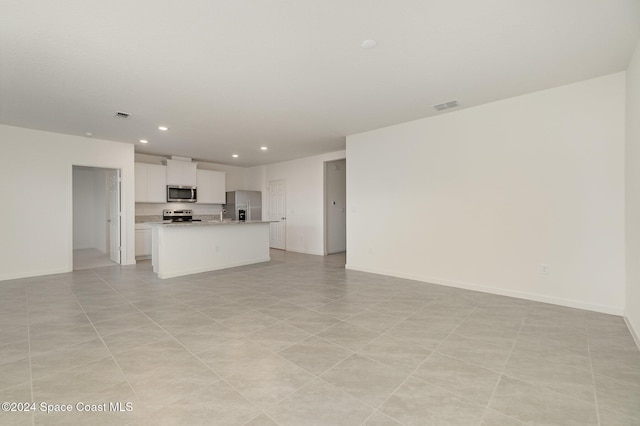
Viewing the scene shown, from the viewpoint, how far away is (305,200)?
328 inches

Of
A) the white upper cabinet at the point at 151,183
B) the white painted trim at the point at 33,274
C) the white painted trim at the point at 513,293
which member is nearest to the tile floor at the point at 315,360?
the white painted trim at the point at 513,293

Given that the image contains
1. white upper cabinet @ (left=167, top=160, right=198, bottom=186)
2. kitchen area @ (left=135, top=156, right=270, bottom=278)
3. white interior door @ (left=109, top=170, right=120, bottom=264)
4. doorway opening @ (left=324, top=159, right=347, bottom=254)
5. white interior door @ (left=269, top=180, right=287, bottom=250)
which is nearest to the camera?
kitchen area @ (left=135, top=156, right=270, bottom=278)

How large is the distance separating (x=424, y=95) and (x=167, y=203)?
7332 millimetres

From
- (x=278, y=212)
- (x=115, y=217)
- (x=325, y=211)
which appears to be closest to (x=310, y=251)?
(x=325, y=211)

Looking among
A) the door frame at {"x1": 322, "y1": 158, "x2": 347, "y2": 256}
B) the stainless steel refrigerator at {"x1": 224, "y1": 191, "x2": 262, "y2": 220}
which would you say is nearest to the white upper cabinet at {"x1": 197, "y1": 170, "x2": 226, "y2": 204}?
the stainless steel refrigerator at {"x1": 224, "y1": 191, "x2": 262, "y2": 220}

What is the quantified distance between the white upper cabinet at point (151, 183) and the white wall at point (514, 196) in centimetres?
564

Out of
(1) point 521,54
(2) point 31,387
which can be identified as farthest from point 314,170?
(2) point 31,387

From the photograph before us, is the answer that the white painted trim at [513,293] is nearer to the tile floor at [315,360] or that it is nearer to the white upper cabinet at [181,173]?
the tile floor at [315,360]

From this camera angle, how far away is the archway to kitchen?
773 cm

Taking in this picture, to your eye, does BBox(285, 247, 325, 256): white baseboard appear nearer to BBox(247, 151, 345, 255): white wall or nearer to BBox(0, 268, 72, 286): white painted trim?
BBox(247, 151, 345, 255): white wall

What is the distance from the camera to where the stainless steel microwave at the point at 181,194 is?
7.79m

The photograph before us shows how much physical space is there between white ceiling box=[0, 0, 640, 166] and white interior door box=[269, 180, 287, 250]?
4423 mm

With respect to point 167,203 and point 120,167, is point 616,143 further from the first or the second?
point 167,203

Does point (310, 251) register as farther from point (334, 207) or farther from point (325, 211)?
point (334, 207)
